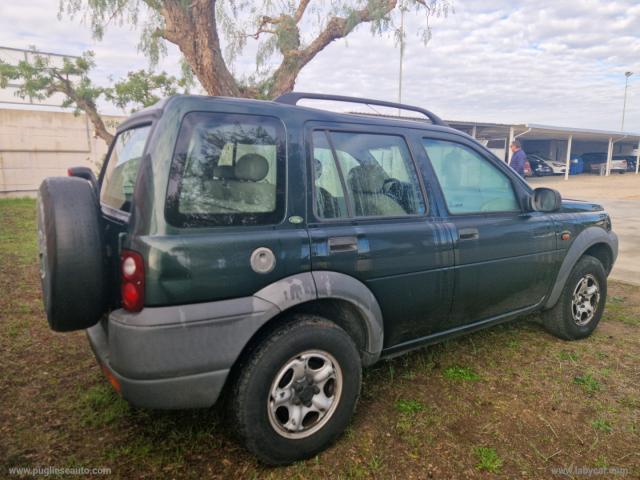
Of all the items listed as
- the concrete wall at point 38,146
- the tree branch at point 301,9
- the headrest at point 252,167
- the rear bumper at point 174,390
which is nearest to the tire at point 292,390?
the rear bumper at point 174,390

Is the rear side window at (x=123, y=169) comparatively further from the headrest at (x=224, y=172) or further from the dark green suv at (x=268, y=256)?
the headrest at (x=224, y=172)

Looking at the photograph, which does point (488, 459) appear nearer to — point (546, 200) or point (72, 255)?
point (546, 200)

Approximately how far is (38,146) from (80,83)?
4.00 m

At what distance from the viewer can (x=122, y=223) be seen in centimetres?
213

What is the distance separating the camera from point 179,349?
191 centimetres

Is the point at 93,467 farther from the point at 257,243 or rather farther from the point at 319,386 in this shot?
the point at 257,243

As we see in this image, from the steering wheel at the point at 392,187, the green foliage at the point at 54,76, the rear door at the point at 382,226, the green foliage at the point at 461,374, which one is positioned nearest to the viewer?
the rear door at the point at 382,226

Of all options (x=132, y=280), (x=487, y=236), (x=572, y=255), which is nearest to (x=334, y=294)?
(x=132, y=280)

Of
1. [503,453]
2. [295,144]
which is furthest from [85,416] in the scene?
[503,453]

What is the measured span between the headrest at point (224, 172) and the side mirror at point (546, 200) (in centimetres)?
234

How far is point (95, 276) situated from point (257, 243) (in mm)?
717

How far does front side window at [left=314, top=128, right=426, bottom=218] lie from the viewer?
8.04 ft

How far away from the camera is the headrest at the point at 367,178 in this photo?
2580 mm

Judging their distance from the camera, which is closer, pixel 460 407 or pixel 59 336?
pixel 460 407
